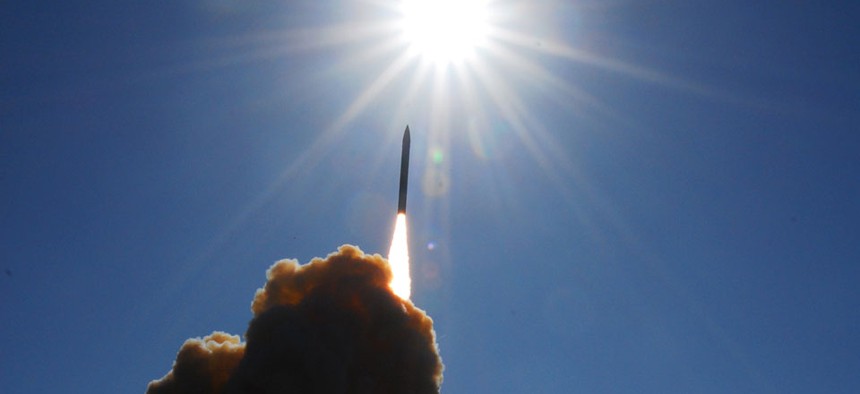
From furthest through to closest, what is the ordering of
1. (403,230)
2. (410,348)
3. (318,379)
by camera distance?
(403,230)
(410,348)
(318,379)

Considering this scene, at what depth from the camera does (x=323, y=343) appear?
172 feet

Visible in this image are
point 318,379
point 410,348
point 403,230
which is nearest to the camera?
point 318,379

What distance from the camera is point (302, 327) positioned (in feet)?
173

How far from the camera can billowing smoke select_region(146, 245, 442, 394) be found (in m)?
51.8

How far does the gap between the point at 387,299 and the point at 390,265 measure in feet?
11.6

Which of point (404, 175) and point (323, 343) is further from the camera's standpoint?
point (404, 175)

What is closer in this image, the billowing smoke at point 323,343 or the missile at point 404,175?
the billowing smoke at point 323,343

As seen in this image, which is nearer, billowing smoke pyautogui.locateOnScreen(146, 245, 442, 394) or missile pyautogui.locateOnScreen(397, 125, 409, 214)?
billowing smoke pyautogui.locateOnScreen(146, 245, 442, 394)

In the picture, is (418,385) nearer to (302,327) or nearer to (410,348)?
(410,348)

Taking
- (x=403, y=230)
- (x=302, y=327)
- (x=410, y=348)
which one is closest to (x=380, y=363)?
(x=410, y=348)

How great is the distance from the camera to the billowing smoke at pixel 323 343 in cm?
5184

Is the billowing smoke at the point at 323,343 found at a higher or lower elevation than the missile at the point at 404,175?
lower

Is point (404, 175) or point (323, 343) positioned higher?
point (404, 175)

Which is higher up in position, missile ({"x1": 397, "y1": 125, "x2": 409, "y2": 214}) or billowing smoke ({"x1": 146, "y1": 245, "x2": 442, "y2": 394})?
missile ({"x1": 397, "y1": 125, "x2": 409, "y2": 214})
